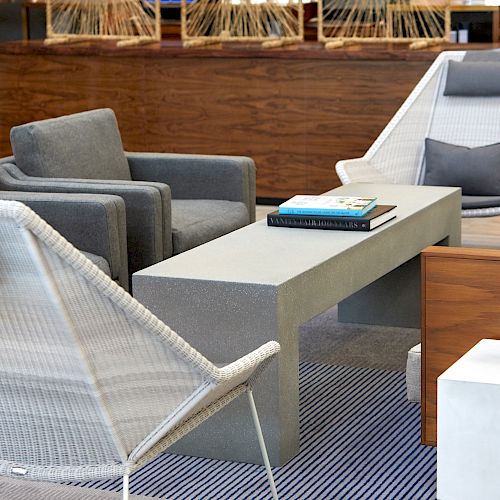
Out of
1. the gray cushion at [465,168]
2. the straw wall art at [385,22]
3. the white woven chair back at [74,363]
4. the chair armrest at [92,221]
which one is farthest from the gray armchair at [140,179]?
the straw wall art at [385,22]

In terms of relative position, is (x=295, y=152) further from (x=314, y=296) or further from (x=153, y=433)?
(x=153, y=433)

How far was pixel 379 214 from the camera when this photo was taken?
367cm

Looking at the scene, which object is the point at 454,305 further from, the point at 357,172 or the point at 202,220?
the point at 357,172

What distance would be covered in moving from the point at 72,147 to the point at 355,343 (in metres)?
1.35

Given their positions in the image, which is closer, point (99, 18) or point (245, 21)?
point (245, 21)

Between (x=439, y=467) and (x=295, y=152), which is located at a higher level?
(x=295, y=152)

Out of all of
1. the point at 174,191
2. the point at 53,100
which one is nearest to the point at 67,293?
the point at 174,191

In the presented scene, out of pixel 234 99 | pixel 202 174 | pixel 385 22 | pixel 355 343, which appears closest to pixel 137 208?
pixel 202 174

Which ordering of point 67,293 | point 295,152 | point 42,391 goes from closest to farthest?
point 67,293
point 42,391
point 295,152

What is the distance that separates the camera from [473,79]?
5336 mm

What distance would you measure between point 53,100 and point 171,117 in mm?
788

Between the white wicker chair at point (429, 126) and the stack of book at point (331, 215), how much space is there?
1478 mm

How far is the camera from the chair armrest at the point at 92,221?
3.86 metres

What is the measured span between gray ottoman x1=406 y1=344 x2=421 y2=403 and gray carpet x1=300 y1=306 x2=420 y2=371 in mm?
359
